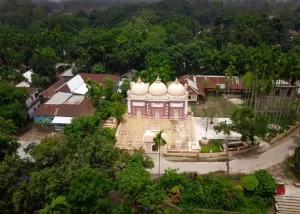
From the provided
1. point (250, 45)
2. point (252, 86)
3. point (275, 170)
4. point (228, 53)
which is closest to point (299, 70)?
point (252, 86)

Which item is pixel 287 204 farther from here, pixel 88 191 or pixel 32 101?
pixel 32 101

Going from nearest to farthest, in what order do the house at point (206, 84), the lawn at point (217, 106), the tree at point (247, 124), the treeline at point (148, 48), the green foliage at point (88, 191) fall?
the green foliage at point (88, 191), the tree at point (247, 124), the lawn at point (217, 106), the house at point (206, 84), the treeline at point (148, 48)

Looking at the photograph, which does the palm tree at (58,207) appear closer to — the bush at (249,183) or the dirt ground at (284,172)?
the bush at (249,183)

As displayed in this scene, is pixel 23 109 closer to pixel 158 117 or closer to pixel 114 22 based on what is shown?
pixel 158 117

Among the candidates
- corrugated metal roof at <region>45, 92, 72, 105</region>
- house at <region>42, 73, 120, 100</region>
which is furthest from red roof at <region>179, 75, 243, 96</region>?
corrugated metal roof at <region>45, 92, 72, 105</region>

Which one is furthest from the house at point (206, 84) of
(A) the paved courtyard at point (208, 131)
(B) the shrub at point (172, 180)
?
(B) the shrub at point (172, 180)

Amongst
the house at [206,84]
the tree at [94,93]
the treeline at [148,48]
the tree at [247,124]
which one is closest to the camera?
the tree at [247,124]
